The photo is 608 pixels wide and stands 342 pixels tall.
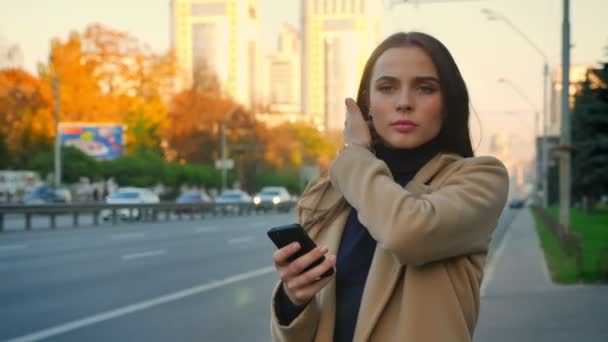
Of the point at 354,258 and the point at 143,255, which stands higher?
the point at 354,258

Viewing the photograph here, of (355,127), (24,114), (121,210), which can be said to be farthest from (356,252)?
(24,114)

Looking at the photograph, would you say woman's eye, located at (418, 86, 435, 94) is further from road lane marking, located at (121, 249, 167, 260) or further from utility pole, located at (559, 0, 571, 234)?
utility pole, located at (559, 0, 571, 234)

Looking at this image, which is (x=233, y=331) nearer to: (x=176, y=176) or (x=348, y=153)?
(x=348, y=153)

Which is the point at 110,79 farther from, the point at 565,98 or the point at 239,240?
the point at 565,98

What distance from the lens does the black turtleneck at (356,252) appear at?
101 inches

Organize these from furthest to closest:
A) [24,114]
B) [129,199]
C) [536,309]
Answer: [24,114]
[129,199]
[536,309]


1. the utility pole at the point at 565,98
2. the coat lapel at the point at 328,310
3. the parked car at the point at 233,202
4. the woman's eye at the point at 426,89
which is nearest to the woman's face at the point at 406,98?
the woman's eye at the point at 426,89

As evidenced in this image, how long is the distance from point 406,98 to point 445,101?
13 centimetres

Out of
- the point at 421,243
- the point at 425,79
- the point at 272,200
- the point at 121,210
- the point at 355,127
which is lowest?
the point at 272,200

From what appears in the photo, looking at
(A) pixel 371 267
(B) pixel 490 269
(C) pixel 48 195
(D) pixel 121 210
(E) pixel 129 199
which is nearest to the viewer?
(A) pixel 371 267

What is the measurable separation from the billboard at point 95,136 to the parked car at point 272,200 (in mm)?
9348

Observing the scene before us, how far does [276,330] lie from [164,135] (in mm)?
84472

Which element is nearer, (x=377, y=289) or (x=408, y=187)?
(x=377, y=289)

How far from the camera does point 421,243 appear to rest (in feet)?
7.84
